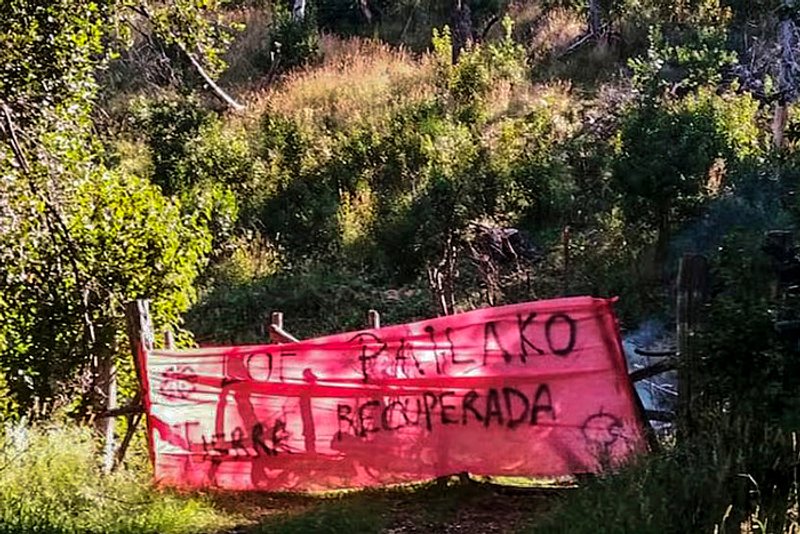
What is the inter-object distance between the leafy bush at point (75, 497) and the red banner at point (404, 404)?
46cm

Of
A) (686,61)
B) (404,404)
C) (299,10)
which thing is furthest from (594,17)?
(404,404)

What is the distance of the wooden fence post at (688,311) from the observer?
5.34 metres

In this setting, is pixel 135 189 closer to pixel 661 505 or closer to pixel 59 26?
pixel 59 26

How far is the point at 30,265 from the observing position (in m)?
7.26

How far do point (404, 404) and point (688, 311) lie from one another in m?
1.94

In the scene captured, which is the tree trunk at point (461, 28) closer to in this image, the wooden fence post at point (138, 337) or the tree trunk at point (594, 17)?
the tree trunk at point (594, 17)

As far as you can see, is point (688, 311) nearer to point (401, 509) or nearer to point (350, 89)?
point (401, 509)

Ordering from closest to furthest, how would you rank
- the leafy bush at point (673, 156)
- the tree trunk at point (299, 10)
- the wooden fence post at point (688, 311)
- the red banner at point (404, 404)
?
the wooden fence post at point (688, 311) → the red banner at point (404, 404) → the leafy bush at point (673, 156) → the tree trunk at point (299, 10)

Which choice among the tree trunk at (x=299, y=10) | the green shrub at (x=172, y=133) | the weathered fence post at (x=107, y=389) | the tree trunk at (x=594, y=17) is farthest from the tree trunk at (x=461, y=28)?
the weathered fence post at (x=107, y=389)

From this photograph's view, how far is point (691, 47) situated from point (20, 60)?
1235 centimetres

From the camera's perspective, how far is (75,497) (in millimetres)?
5820

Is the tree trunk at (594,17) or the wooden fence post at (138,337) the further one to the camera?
the tree trunk at (594,17)

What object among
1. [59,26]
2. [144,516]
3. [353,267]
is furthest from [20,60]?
[353,267]

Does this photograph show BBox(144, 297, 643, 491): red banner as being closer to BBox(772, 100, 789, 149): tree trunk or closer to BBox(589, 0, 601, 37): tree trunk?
BBox(772, 100, 789, 149): tree trunk
